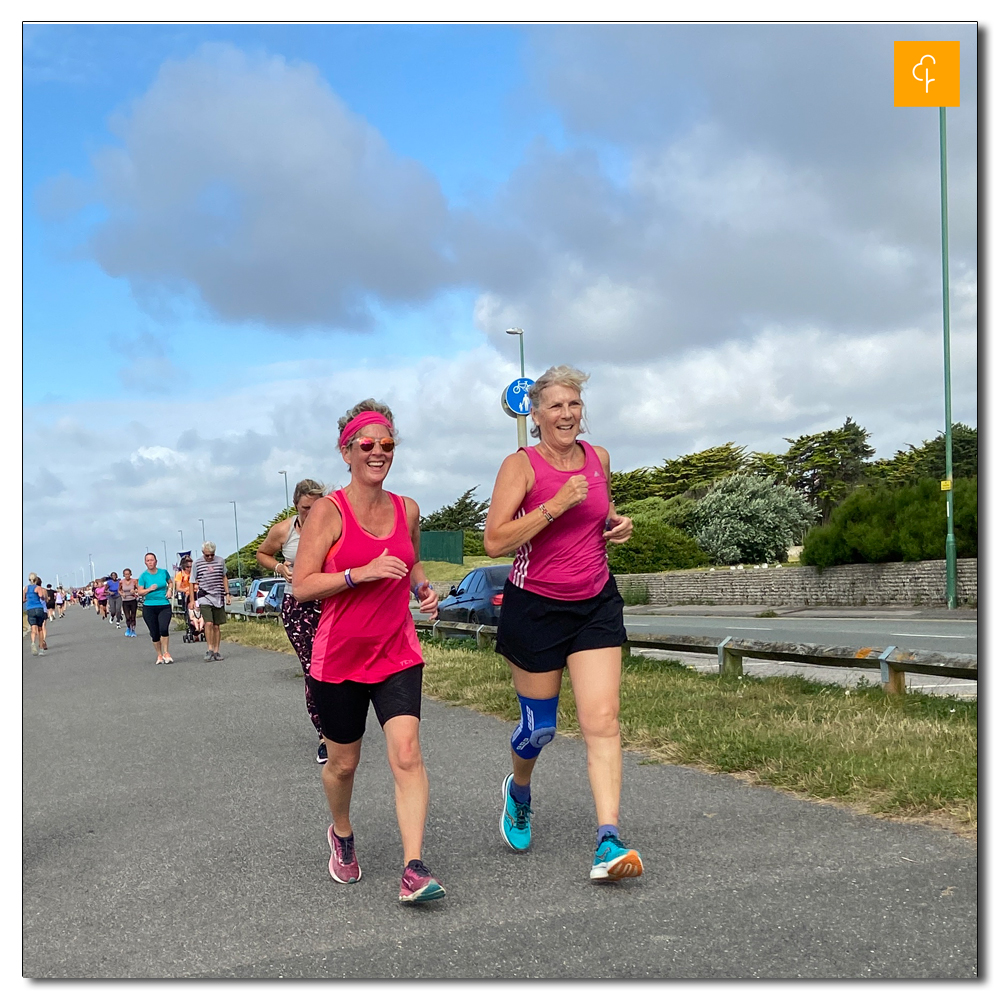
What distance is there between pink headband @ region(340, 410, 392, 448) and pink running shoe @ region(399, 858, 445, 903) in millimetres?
1618

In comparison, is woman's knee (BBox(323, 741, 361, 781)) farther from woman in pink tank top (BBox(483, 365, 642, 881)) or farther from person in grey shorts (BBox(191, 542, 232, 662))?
person in grey shorts (BBox(191, 542, 232, 662))

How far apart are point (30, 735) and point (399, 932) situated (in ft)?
22.5

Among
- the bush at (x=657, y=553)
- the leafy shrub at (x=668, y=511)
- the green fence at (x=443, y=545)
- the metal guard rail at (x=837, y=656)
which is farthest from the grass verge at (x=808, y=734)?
the green fence at (x=443, y=545)

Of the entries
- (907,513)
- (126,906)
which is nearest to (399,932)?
(126,906)

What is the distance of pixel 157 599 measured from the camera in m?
17.2

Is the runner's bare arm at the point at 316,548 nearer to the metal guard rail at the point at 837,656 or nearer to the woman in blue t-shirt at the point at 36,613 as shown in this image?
the metal guard rail at the point at 837,656

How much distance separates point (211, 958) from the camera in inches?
142

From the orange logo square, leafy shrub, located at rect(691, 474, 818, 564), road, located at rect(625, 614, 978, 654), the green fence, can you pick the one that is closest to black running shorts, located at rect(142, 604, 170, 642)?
road, located at rect(625, 614, 978, 654)

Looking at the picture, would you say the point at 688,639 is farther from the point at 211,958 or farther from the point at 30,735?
the point at 211,958

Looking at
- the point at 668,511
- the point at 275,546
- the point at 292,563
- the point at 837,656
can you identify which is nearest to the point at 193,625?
the point at 275,546

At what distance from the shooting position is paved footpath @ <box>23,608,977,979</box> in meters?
3.47

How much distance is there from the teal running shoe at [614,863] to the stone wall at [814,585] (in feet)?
70.4

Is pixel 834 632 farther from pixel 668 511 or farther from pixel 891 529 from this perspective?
pixel 668 511

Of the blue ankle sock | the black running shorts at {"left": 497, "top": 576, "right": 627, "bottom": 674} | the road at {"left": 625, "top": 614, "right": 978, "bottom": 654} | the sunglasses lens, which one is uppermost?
the sunglasses lens
